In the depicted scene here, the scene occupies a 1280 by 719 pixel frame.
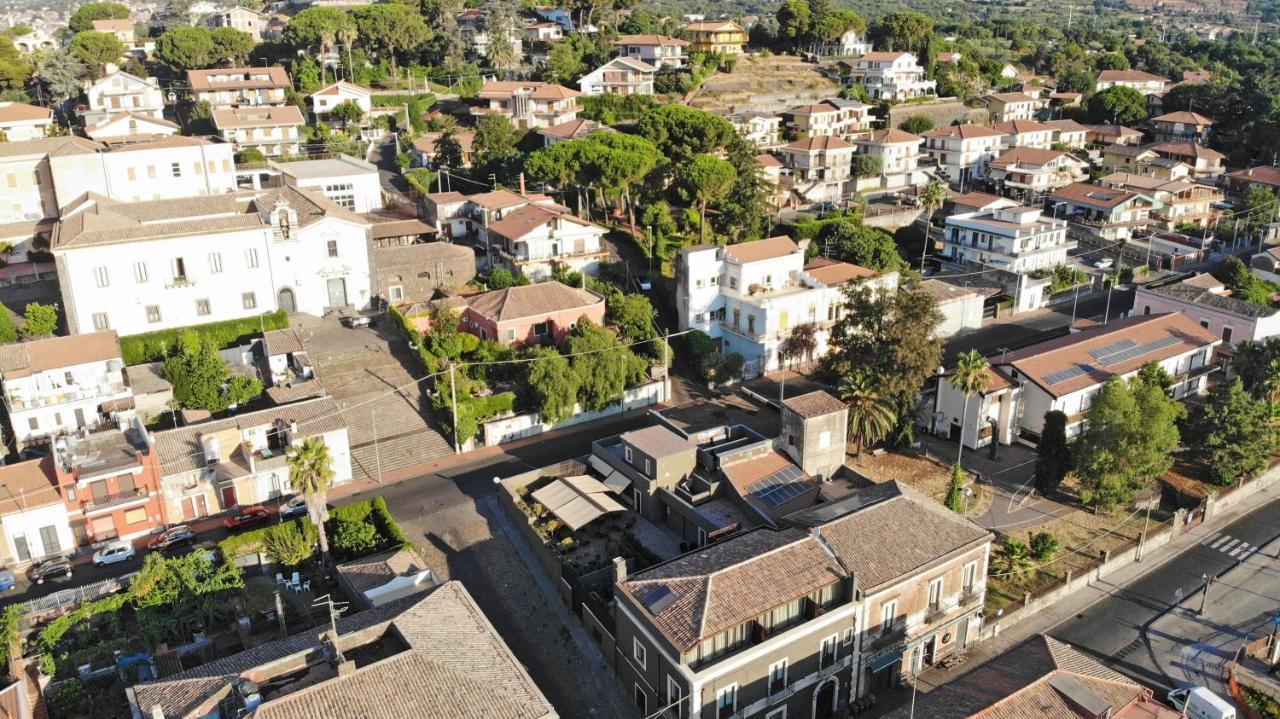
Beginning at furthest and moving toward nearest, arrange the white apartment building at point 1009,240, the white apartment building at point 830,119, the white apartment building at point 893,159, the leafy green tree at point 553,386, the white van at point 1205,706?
the white apartment building at point 830,119 < the white apartment building at point 893,159 < the white apartment building at point 1009,240 < the leafy green tree at point 553,386 < the white van at point 1205,706

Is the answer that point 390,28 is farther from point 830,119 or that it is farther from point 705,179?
point 705,179

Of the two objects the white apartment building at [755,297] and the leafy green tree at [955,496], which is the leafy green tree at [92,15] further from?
the leafy green tree at [955,496]

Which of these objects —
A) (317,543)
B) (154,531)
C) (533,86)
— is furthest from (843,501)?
(533,86)

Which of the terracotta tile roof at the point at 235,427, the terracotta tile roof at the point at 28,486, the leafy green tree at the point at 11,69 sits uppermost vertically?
the leafy green tree at the point at 11,69

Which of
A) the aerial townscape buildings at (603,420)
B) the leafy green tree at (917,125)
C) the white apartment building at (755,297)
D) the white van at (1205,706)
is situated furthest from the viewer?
the leafy green tree at (917,125)

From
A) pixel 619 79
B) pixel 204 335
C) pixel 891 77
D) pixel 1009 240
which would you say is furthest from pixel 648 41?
pixel 204 335

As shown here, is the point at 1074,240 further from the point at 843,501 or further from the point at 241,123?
the point at 241,123

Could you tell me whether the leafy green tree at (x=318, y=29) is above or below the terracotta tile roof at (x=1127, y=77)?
above

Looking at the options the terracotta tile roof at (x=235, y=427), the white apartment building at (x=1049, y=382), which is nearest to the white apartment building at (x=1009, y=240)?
the white apartment building at (x=1049, y=382)
